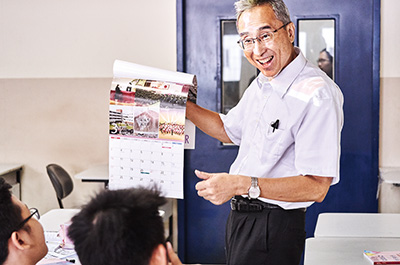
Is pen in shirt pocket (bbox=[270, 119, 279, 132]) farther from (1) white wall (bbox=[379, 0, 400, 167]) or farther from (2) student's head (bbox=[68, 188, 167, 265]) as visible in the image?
(1) white wall (bbox=[379, 0, 400, 167])

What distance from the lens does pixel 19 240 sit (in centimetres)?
163

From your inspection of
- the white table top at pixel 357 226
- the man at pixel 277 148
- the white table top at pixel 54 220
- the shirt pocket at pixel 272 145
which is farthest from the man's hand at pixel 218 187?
the white table top at pixel 54 220

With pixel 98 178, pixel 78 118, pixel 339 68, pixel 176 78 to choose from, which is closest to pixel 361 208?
pixel 339 68

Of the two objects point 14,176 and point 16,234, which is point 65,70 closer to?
point 14,176

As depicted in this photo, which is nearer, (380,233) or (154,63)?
(380,233)

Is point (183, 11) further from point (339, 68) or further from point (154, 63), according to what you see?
point (339, 68)

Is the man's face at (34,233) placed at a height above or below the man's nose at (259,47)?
below

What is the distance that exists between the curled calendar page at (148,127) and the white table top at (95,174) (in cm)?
178

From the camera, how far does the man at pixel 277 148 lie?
72.3 inches

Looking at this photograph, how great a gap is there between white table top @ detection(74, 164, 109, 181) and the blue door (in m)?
0.65

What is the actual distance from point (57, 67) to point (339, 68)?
218 centimetres

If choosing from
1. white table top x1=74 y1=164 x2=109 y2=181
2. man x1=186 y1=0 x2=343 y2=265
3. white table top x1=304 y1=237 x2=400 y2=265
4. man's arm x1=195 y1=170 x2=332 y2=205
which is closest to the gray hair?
man x1=186 y1=0 x2=343 y2=265

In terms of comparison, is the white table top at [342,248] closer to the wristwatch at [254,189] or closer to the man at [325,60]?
the wristwatch at [254,189]

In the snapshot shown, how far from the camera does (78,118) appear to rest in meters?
4.40
